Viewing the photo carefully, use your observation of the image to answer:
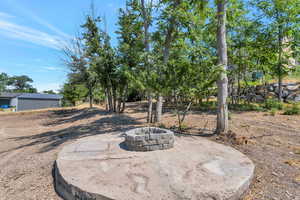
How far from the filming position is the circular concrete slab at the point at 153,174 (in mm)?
1740

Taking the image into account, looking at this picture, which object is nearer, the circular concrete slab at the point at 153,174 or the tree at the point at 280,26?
the circular concrete slab at the point at 153,174

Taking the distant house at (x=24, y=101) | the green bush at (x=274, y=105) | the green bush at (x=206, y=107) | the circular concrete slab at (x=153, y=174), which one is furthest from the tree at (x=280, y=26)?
the distant house at (x=24, y=101)

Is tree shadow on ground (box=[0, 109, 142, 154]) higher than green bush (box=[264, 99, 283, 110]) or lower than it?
lower

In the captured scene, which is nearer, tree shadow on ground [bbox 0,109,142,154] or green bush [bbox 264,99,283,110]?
tree shadow on ground [bbox 0,109,142,154]

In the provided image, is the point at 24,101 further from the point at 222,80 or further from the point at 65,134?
the point at 222,80

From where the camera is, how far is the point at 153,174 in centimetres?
215

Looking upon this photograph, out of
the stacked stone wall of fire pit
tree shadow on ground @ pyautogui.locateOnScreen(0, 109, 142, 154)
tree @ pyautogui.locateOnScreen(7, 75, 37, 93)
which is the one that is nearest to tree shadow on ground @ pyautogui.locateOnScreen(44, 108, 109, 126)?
tree shadow on ground @ pyautogui.locateOnScreen(0, 109, 142, 154)

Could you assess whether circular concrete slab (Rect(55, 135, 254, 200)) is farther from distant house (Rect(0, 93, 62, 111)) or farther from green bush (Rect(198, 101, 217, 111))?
distant house (Rect(0, 93, 62, 111))

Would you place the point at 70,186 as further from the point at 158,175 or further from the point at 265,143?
the point at 265,143

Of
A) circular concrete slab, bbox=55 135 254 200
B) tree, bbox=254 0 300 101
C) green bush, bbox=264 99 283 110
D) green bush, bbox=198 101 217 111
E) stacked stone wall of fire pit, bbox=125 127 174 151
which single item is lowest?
circular concrete slab, bbox=55 135 254 200

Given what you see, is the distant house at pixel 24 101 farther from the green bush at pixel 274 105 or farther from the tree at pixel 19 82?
the tree at pixel 19 82

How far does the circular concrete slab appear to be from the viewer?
1740 millimetres

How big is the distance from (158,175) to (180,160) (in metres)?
0.65

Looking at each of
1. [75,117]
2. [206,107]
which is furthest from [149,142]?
[75,117]
